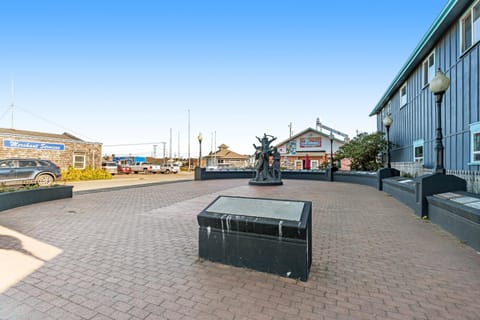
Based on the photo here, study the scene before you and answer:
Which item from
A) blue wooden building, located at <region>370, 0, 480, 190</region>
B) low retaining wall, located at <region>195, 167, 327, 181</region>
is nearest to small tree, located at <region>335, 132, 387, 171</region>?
low retaining wall, located at <region>195, 167, 327, 181</region>

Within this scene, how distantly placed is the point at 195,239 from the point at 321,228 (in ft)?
9.19

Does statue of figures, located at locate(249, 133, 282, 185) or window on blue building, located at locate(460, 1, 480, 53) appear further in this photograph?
statue of figures, located at locate(249, 133, 282, 185)

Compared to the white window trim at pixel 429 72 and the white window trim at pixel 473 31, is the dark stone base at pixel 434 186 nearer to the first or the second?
the white window trim at pixel 473 31

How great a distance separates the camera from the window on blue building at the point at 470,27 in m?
8.20

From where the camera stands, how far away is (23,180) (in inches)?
527

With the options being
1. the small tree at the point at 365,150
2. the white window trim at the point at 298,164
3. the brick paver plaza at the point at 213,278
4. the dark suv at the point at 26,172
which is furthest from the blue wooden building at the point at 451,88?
the white window trim at the point at 298,164

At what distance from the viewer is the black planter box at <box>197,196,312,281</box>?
3.32 metres

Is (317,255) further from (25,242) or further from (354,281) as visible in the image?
(25,242)

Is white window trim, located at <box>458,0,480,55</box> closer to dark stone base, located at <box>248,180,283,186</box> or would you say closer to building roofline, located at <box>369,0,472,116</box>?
building roofline, located at <box>369,0,472,116</box>

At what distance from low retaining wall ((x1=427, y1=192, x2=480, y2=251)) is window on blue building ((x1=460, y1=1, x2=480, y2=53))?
5717mm

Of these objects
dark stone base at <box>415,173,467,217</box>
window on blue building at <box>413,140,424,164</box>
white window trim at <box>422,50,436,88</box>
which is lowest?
dark stone base at <box>415,173,467,217</box>

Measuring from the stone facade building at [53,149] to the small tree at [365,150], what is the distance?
23129 millimetres

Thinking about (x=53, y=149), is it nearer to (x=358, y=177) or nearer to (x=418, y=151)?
(x=358, y=177)

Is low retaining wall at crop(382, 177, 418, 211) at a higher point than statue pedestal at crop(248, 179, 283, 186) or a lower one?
A: higher
